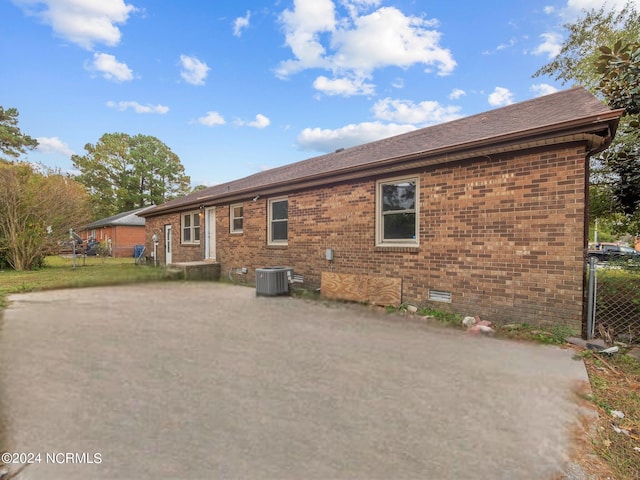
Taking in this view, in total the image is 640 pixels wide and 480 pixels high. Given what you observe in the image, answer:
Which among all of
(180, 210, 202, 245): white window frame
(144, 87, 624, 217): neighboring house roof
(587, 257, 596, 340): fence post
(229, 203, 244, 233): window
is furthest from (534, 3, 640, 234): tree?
(180, 210, 202, 245): white window frame

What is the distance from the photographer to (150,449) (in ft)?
7.13

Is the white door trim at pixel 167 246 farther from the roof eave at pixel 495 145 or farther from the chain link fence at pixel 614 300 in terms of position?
the chain link fence at pixel 614 300

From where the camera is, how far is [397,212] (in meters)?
7.05

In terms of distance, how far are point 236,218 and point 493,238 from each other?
8.79 meters


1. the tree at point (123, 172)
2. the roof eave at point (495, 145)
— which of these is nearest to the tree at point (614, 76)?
the roof eave at point (495, 145)

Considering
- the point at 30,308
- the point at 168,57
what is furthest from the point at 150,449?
the point at 168,57

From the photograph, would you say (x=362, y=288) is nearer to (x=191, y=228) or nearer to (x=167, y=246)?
(x=191, y=228)

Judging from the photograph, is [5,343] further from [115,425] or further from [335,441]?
[335,441]

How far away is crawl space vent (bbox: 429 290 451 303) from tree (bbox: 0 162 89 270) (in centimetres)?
1668

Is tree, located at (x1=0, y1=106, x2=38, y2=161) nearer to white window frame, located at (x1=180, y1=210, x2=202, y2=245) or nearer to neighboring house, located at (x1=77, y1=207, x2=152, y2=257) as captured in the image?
neighboring house, located at (x1=77, y1=207, x2=152, y2=257)

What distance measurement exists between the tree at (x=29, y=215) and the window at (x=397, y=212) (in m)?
15.4

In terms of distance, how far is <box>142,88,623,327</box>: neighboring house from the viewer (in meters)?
4.87

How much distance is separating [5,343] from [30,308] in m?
2.93

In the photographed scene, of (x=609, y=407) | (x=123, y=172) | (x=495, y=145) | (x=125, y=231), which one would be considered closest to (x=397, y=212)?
(x=495, y=145)
